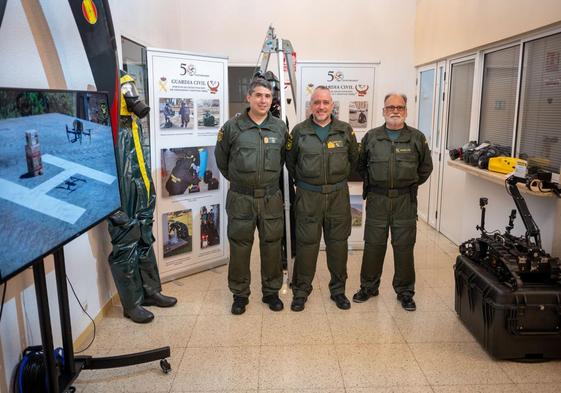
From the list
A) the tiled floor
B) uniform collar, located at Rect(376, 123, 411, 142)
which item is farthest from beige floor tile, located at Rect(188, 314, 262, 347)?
uniform collar, located at Rect(376, 123, 411, 142)

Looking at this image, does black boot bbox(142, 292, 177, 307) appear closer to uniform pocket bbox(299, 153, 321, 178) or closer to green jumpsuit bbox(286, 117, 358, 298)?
green jumpsuit bbox(286, 117, 358, 298)

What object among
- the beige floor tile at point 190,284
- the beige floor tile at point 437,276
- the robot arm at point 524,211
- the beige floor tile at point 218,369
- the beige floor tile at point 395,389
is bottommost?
the beige floor tile at point 190,284

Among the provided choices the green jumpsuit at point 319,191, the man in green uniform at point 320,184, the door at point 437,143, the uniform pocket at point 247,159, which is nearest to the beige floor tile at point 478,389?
the man in green uniform at point 320,184

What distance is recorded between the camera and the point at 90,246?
9.30ft

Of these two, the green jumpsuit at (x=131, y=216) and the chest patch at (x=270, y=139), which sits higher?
the chest patch at (x=270, y=139)

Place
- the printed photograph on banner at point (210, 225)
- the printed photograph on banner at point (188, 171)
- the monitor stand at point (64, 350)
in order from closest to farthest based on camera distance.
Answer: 1. the monitor stand at point (64, 350)
2. the printed photograph on banner at point (188, 171)
3. the printed photograph on banner at point (210, 225)

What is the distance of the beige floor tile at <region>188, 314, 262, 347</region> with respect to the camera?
274cm

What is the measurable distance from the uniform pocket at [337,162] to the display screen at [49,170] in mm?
1494

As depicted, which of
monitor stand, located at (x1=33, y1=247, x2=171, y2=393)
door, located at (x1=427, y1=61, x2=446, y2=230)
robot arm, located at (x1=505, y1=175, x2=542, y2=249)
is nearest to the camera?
monitor stand, located at (x1=33, y1=247, x2=171, y2=393)

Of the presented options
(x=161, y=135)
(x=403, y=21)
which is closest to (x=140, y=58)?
(x=161, y=135)

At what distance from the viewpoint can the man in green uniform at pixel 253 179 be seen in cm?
293

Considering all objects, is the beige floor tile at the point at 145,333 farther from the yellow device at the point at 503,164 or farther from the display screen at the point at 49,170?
the yellow device at the point at 503,164

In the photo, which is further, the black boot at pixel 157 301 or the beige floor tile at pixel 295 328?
the black boot at pixel 157 301

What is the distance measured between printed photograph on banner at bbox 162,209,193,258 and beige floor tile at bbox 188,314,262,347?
81 cm
